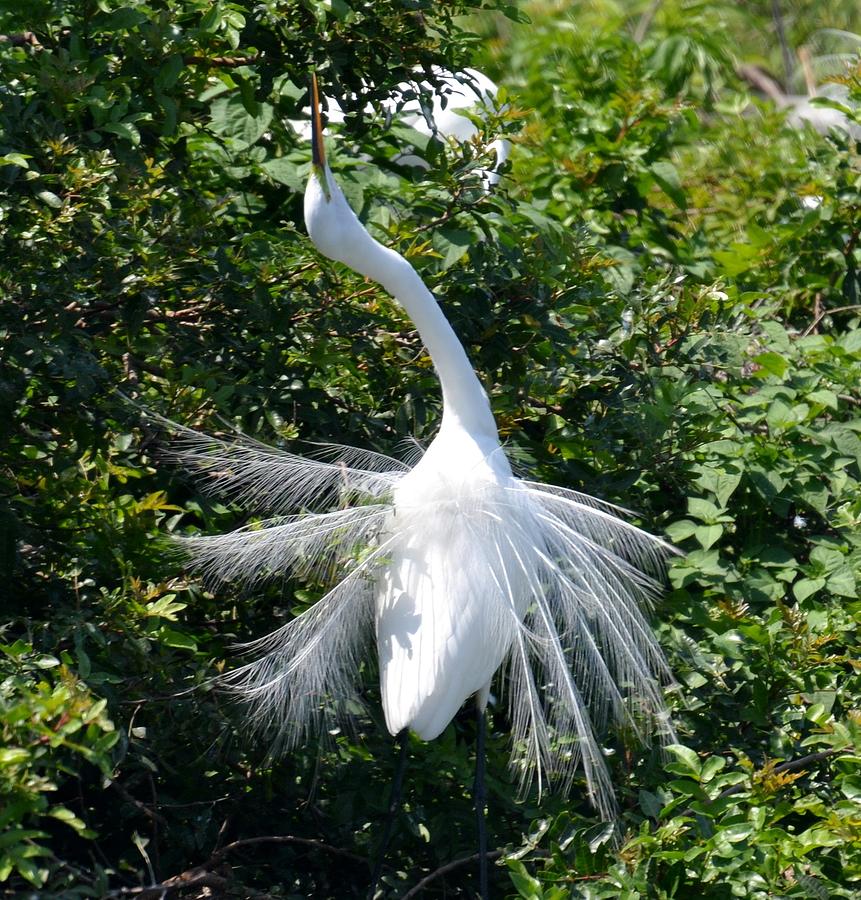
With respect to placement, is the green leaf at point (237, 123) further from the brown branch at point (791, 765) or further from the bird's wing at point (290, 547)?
the brown branch at point (791, 765)

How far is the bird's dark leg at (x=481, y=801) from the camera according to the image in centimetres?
212

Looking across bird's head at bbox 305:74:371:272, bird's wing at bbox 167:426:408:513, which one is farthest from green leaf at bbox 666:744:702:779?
bird's head at bbox 305:74:371:272

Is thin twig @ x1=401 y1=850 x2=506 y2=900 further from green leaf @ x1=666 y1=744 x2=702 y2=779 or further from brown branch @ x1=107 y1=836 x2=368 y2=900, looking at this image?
green leaf @ x1=666 y1=744 x2=702 y2=779

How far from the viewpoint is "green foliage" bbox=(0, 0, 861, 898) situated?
77.4 inches

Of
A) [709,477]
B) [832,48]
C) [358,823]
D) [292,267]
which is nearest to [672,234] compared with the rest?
[709,477]

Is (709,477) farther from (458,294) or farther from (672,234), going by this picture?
(672,234)

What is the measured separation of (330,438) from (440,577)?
17.2 inches

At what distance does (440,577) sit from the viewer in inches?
83.8

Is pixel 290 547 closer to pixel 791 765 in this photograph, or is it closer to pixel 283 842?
pixel 283 842

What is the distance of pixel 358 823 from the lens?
2291 mm

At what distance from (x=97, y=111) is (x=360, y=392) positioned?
29.8 inches

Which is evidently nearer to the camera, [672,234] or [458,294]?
Result: [458,294]

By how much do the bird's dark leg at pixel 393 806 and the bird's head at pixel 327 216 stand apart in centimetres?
80

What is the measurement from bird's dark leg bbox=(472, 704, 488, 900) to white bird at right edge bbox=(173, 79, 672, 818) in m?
0.04
